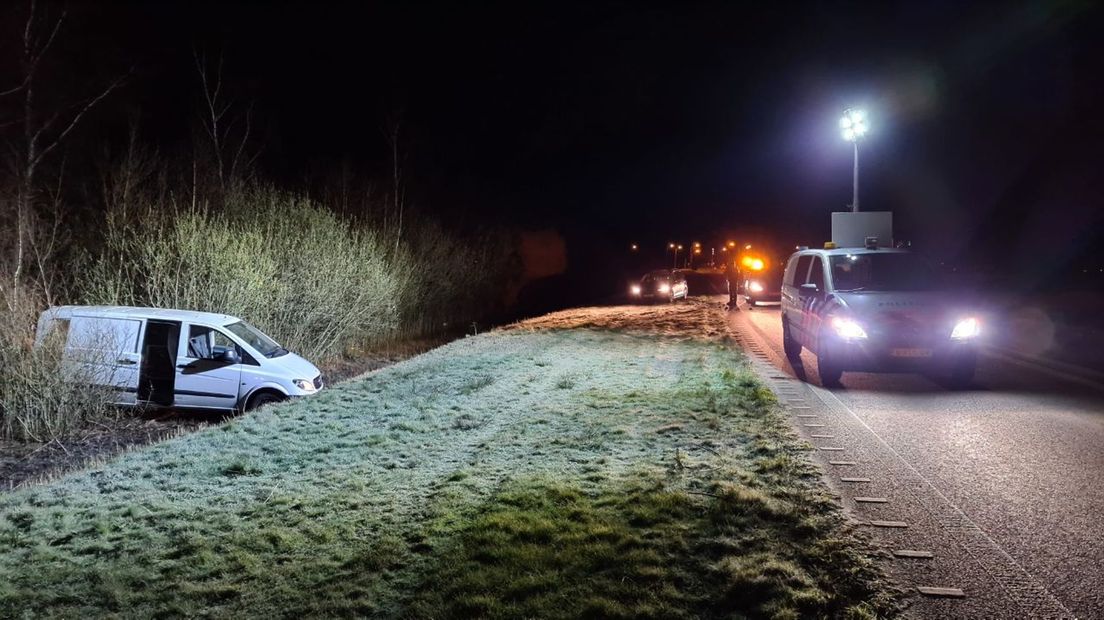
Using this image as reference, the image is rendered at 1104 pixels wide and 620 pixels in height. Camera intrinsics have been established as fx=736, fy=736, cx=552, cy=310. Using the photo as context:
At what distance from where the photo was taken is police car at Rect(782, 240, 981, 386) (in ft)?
35.0

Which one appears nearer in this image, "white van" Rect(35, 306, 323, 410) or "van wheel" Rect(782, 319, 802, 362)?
"white van" Rect(35, 306, 323, 410)

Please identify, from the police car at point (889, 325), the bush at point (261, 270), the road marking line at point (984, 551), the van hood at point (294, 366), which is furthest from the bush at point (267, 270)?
the road marking line at point (984, 551)

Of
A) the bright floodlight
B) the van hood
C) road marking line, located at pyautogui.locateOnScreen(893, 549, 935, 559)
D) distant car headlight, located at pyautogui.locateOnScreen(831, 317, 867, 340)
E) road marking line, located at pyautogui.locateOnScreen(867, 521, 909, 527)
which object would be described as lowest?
road marking line, located at pyautogui.locateOnScreen(893, 549, 935, 559)

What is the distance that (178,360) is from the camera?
10742mm

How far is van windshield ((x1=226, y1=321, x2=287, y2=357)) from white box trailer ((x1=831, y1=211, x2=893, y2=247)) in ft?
50.9

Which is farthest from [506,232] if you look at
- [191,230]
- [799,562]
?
[799,562]

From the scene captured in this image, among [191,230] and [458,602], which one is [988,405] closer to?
[458,602]

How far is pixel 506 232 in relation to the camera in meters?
39.3

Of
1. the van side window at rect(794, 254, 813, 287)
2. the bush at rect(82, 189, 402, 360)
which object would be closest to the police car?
the van side window at rect(794, 254, 813, 287)

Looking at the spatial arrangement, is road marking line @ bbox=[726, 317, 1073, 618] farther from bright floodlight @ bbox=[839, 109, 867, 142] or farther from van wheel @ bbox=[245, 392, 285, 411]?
bright floodlight @ bbox=[839, 109, 867, 142]

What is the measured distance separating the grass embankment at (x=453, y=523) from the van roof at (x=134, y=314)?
260 centimetres

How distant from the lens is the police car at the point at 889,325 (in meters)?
10.7

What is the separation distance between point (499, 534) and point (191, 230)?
1026cm

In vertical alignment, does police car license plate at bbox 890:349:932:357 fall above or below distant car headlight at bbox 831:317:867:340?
below
